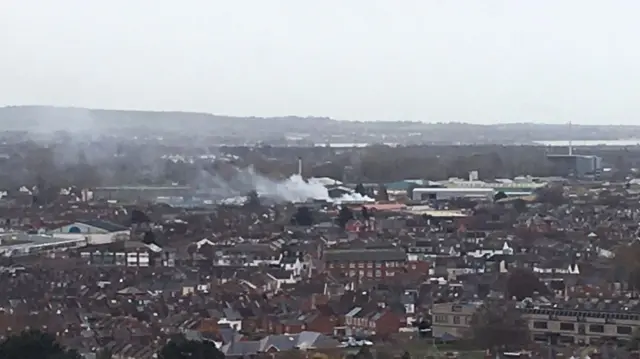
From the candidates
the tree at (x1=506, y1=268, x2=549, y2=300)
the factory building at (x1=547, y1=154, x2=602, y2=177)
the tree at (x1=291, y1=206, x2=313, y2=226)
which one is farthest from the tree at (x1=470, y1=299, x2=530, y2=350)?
the factory building at (x1=547, y1=154, x2=602, y2=177)

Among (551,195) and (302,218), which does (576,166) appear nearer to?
(551,195)

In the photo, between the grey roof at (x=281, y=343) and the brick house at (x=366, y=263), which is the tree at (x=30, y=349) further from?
the brick house at (x=366, y=263)

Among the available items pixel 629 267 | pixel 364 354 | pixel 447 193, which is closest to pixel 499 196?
pixel 447 193

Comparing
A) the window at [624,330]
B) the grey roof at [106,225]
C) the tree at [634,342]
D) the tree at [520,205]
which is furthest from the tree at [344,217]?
the tree at [634,342]

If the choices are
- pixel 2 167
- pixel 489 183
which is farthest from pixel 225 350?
pixel 2 167

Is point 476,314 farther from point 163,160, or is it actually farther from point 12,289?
point 163,160

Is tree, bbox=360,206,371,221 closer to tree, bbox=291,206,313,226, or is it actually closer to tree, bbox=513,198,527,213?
tree, bbox=291,206,313,226
